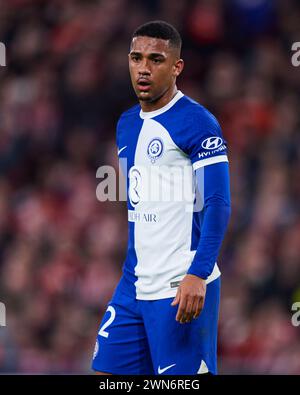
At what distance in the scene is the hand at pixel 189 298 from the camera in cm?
414

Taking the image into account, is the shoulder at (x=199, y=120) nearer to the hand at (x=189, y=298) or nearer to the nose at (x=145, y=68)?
the nose at (x=145, y=68)

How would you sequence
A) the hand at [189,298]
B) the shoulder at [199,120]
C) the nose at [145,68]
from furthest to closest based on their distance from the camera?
1. the nose at [145,68]
2. the shoulder at [199,120]
3. the hand at [189,298]

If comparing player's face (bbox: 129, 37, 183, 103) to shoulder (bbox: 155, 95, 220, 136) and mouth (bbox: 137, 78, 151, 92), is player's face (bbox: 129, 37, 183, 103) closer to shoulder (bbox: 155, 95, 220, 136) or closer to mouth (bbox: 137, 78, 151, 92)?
mouth (bbox: 137, 78, 151, 92)

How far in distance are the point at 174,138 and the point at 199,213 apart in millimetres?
351

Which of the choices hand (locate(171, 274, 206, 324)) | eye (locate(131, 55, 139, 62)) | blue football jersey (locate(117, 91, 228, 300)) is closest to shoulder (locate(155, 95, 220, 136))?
blue football jersey (locate(117, 91, 228, 300))

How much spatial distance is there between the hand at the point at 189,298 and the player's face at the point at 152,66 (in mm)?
912

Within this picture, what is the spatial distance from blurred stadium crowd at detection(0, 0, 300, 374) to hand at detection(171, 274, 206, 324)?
2.74 meters

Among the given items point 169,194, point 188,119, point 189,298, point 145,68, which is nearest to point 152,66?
point 145,68

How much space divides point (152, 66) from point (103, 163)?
17.5 ft

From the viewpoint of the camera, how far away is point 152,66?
454cm

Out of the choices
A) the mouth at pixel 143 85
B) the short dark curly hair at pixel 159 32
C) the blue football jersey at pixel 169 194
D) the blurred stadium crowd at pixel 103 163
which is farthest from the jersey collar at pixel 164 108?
the blurred stadium crowd at pixel 103 163

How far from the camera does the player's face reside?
14.9 feet

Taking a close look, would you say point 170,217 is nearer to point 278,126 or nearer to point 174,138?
point 174,138
